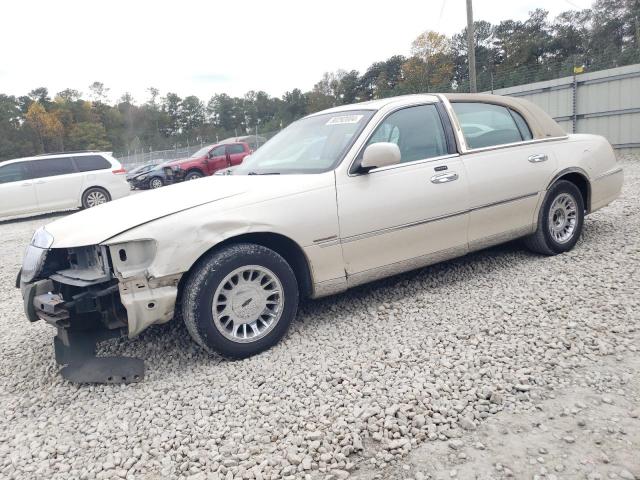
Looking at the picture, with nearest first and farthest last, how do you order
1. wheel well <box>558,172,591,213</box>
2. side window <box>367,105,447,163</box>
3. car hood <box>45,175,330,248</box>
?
car hood <box>45,175,330,248</box> < side window <box>367,105,447,163</box> < wheel well <box>558,172,591,213</box>

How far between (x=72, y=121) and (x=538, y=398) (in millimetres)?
79985

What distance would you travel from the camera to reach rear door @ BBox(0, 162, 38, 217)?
1250cm

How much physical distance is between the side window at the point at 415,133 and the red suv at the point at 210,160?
14805mm

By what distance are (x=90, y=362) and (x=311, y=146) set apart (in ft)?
7.32

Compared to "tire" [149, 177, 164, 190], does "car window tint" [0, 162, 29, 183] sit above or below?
above

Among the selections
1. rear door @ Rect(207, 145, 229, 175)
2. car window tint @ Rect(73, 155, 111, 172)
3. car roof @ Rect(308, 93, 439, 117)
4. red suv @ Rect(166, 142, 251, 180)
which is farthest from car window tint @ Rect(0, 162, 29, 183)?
car roof @ Rect(308, 93, 439, 117)

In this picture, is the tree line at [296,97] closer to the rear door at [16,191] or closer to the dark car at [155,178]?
the dark car at [155,178]

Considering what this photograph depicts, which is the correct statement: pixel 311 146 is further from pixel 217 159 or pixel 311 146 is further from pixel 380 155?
pixel 217 159

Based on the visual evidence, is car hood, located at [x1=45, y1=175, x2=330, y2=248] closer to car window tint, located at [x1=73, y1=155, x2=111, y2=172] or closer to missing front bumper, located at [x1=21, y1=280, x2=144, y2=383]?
missing front bumper, located at [x1=21, y1=280, x2=144, y2=383]

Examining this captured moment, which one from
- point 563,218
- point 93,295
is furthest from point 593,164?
point 93,295

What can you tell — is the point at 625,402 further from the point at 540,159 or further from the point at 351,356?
the point at 540,159

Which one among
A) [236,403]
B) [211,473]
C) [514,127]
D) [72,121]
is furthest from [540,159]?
[72,121]

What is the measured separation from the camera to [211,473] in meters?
2.22

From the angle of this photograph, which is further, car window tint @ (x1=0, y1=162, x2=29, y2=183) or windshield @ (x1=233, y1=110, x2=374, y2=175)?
car window tint @ (x1=0, y1=162, x2=29, y2=183)
